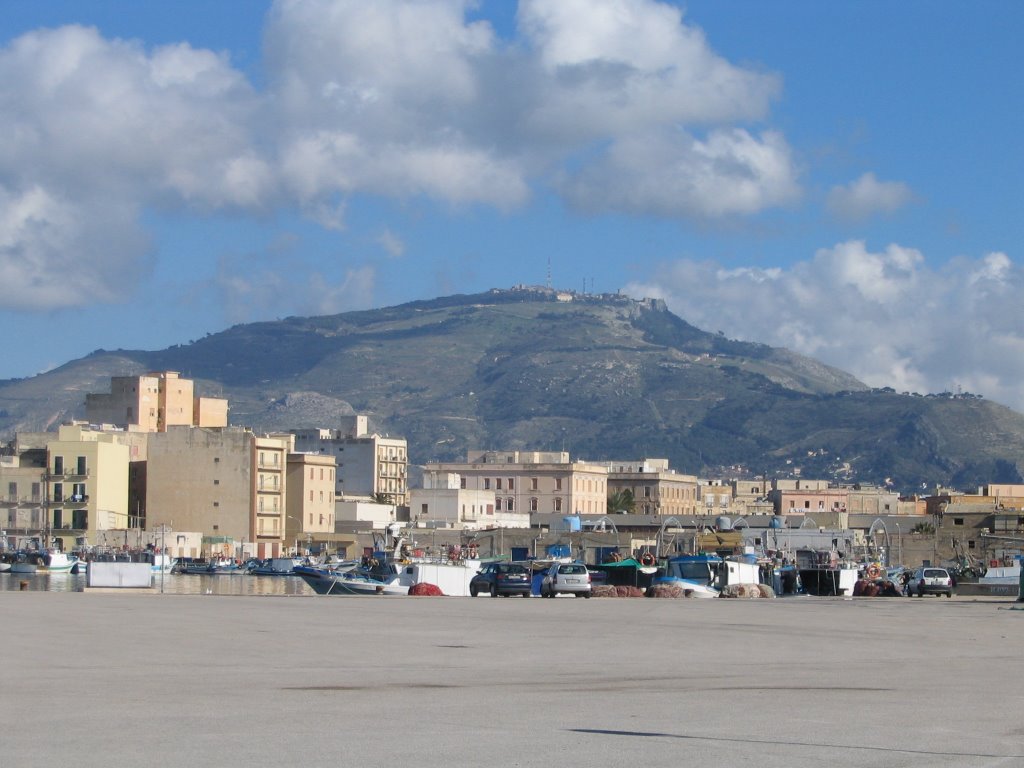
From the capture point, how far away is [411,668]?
24281 millimetres

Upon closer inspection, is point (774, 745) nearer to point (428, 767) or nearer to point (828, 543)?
point (428, 767)

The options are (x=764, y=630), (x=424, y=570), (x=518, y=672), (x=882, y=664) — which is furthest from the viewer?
(x=424, y=570)

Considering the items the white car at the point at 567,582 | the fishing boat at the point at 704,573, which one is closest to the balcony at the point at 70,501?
the fishing boat at the point at 704,573

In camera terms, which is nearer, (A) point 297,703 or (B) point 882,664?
(A) point 297,703

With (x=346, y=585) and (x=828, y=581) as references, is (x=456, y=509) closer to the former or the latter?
(x=828, y=581)

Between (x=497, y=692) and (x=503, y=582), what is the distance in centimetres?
4188

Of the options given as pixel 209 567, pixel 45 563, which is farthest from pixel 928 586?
pixel 45 563

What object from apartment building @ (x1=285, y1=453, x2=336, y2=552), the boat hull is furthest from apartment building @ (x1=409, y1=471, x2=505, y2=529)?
the boat hull

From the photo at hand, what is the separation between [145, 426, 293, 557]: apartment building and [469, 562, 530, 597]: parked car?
83.4 m

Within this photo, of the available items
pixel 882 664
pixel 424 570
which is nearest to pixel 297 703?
pixel 882 664

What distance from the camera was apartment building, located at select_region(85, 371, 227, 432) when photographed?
592 feet

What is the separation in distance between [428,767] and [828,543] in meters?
125

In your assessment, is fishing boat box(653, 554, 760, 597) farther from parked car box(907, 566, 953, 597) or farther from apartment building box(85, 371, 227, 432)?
apartment building box(85, 371, 227, 432)

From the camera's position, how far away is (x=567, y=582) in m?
61.5
